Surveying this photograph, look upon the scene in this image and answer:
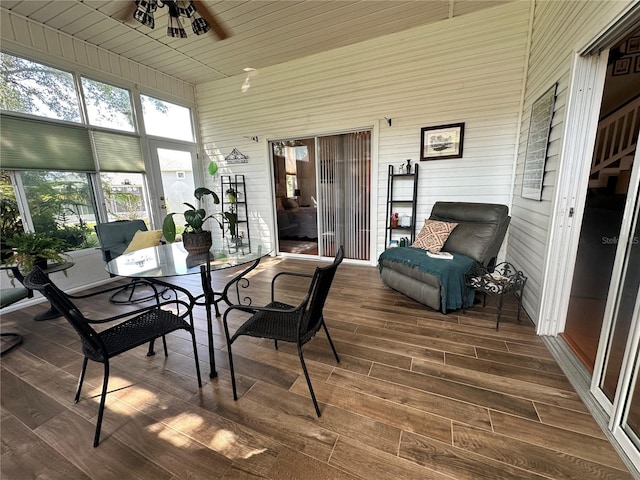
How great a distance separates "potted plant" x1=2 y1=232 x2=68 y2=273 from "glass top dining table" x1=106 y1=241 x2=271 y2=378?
105cm

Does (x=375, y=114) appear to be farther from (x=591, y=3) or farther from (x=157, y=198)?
(x=157, y=198)

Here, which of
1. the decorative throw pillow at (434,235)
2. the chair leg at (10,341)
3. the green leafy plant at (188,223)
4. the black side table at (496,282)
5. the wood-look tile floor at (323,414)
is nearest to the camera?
the wood-look tile floor at (323,414)

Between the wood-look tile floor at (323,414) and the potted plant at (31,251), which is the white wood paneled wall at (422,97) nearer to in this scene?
the wood-look tile floor at (323,414)

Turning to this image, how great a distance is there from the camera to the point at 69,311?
1231 mm

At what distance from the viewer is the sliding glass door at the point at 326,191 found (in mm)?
4145

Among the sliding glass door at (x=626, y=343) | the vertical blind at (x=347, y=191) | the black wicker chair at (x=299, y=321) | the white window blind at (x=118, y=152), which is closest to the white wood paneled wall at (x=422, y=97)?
the vertical blind at (x=347, y=191)

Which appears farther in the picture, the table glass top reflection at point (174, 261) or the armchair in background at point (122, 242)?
the armchair in background at point (122, 242)

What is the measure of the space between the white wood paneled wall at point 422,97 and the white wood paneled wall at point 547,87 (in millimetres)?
265

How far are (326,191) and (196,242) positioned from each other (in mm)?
2654

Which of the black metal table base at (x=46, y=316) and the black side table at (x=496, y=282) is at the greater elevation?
the black side table at (x=496, y=282)

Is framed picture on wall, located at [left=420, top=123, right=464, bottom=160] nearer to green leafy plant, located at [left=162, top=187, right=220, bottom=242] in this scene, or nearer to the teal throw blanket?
the teal throw blanket

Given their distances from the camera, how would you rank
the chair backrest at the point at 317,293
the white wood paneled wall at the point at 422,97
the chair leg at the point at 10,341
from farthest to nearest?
the white wood paneled wall at the point at 422,97
the chair leg at the point at 10,341
the chair backrest at the point at 317,293

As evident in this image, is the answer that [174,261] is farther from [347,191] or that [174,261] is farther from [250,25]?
[250,25]

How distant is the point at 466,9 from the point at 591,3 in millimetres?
1799
